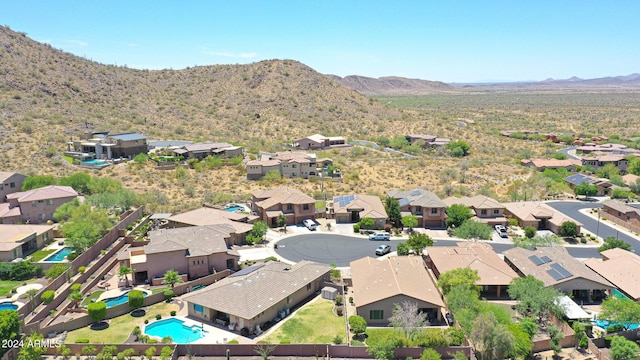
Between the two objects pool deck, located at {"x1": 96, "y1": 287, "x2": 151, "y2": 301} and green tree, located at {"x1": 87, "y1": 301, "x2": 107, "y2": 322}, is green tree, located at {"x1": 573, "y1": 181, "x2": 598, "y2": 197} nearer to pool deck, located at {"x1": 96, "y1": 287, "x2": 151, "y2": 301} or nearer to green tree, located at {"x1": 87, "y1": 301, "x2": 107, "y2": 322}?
pool deck, located at {"x1": 96, "y1": 287, "x2": 151, "y2": 301}

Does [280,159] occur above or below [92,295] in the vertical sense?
above

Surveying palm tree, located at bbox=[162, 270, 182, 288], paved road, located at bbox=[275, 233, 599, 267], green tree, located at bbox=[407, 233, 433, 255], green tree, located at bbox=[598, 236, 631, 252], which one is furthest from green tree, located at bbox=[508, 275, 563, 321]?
palm tree, located at bbox=[162, 270, 182, 288]

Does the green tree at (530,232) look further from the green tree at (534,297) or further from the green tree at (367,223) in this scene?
the green tree at (367,223)

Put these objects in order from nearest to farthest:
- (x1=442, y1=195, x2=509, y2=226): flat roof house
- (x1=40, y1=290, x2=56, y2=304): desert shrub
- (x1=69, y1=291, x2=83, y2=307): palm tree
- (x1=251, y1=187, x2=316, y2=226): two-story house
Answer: (x1=40, y1=290, x2=56, y2=304): desert shrub → (x1=69, y1=291, x2=83, y2=307): palm tree → (x1=251, y1=187, x2=316, y2=226): two-story house → (x1=442, y1=195, x2=509, y2=226): flat roof house

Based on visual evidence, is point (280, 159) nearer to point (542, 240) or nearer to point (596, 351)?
point (542, 240)

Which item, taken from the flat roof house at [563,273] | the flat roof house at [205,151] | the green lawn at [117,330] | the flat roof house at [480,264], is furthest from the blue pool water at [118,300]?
the flat roof house at [205,151]

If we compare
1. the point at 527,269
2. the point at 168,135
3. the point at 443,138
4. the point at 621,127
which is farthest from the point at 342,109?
the point at 527,269
